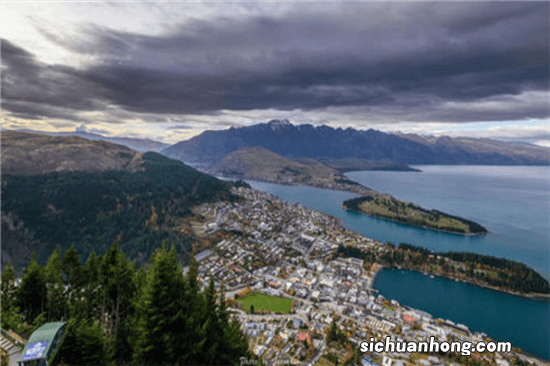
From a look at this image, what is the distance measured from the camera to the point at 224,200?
7488 cm

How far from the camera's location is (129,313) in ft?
40.1

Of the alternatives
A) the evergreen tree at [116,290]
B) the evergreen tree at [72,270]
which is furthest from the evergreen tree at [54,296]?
the evergreen tree at [116,290]

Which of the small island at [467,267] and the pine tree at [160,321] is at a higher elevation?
the pine tree at [160,321]

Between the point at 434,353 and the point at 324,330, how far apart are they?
9.07 m

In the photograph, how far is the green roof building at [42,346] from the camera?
6.22m

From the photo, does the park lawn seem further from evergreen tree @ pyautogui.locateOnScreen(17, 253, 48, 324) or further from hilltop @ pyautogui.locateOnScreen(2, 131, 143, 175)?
hilltop @ pyautogui.locateOnScreen(2, 131, 143, 175)

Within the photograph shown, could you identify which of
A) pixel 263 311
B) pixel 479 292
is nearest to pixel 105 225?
pixel 263 311

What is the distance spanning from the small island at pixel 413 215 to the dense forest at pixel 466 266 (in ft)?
77.1

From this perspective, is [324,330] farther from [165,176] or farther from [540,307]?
[165,176]

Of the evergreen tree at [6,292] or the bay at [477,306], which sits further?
the bay at [477,306]

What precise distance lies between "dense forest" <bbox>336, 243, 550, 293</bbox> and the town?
9.75 ft

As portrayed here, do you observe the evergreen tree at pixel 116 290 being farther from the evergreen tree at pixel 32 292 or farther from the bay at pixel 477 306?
the bay at pixel 477 306

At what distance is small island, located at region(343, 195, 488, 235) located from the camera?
66.4 metres

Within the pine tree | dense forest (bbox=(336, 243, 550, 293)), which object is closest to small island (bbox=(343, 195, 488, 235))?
dense forest (bbox=(336, 243, 550, 293))
